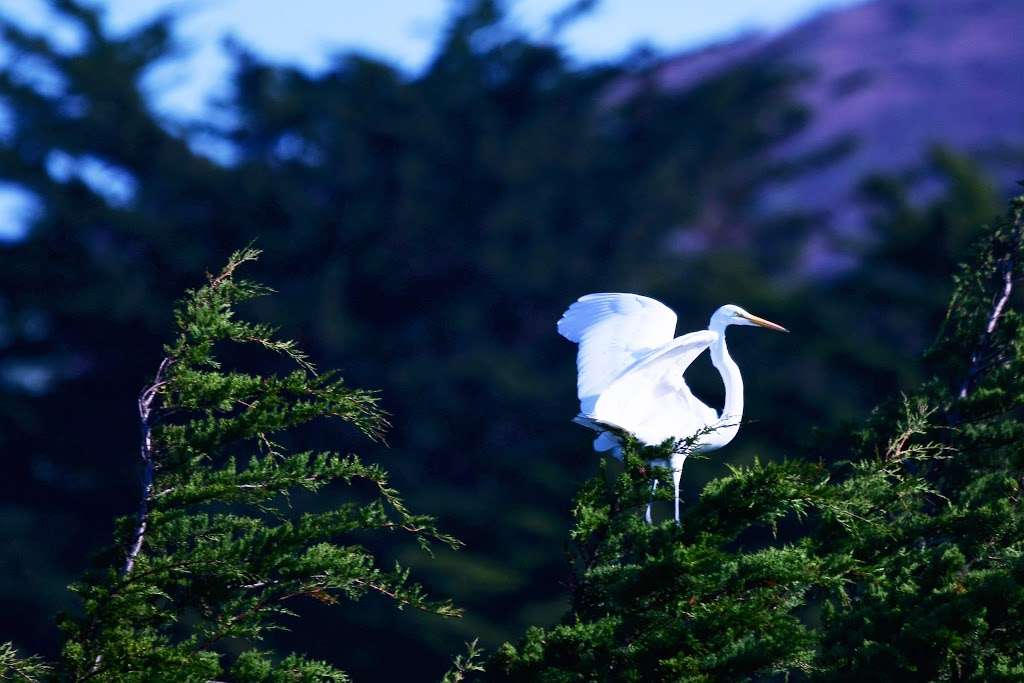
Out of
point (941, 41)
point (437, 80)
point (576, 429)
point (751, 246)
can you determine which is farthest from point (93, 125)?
point (941, 41)

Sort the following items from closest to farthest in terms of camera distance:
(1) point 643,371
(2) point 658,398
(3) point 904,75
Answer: (1) point 643,371
(2) point 658,398
(3) point 904,75

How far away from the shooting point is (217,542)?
6.66m

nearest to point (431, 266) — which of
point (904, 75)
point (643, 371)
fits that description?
point (643, 371)

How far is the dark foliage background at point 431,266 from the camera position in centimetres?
2303

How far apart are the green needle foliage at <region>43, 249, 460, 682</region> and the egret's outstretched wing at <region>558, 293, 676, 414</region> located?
6.39ft

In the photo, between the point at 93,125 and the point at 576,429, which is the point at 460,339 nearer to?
the point at 576,429

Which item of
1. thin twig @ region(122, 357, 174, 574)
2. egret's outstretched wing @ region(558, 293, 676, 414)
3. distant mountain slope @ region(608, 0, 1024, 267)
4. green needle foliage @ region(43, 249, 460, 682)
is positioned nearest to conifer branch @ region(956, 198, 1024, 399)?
egret's outstretched wing @ region(558, 293, 676, 414)

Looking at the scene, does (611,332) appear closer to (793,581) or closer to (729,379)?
(729,379)

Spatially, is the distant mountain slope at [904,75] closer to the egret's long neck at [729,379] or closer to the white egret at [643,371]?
the egret's long neck at [729,379]

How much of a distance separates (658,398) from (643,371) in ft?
1.25

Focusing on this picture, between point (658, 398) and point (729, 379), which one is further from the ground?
point (729, 379)

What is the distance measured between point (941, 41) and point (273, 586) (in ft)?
192

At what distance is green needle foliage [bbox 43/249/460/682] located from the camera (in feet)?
20.5

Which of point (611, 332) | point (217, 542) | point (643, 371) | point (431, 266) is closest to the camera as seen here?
point (217, 542)
